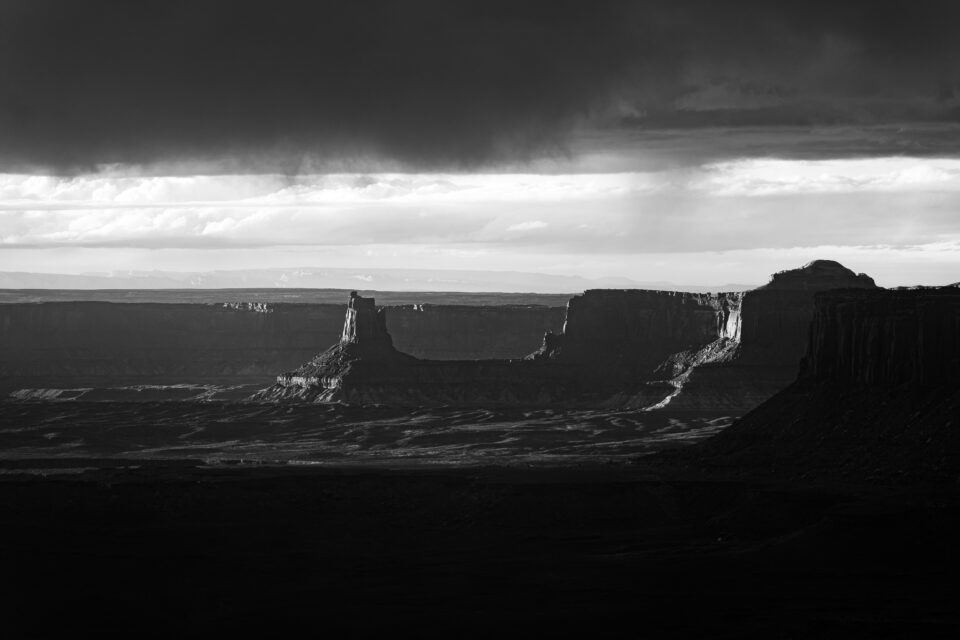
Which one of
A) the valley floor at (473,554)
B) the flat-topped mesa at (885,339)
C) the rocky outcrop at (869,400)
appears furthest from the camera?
the flat-topped mesa at (885,339)

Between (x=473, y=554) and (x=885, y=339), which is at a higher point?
(x=885, y=339)

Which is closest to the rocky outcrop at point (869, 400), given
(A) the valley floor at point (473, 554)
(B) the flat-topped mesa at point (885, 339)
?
(B) the flat-topped mesa at point (885, 339)

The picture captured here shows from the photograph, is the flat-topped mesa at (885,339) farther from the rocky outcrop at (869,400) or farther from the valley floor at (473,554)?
the valley floor at (473,554)

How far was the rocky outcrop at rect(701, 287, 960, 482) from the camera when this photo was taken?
401 ft

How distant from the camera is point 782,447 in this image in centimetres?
13412

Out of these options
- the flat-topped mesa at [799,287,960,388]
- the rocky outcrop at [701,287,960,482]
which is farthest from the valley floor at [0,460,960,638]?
the flat-topped mesa at [799,287,960,388]

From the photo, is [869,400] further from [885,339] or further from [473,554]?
[473,554]

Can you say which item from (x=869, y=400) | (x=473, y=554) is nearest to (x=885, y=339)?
(x=869, y=400)

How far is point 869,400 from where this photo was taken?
13125cm

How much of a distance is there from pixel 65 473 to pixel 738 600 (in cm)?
6548

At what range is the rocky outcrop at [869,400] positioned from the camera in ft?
401

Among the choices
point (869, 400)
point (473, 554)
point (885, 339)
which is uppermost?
point (885, 339)

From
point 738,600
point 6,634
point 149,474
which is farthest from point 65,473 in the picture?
point 738,600

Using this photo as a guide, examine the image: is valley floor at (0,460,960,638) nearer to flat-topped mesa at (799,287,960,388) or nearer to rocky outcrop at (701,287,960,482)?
rocky outcrop at (701,287,960,482)
